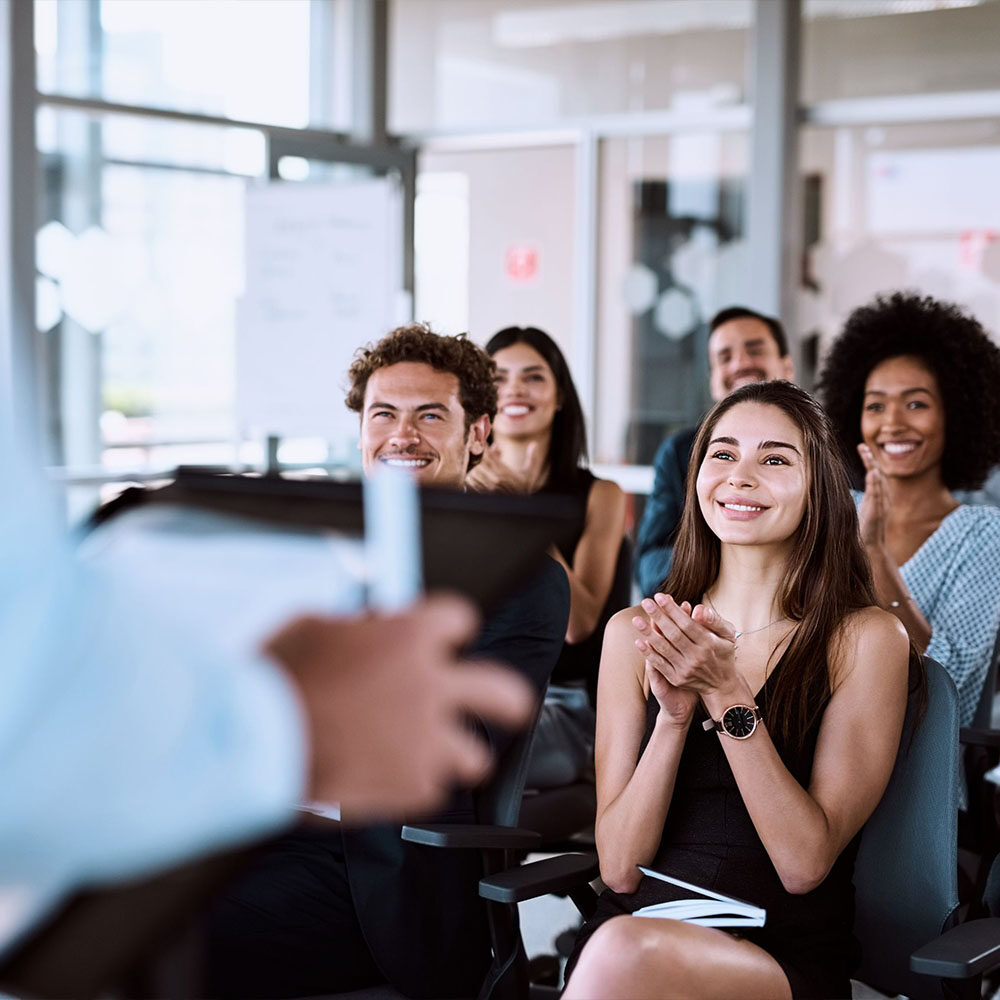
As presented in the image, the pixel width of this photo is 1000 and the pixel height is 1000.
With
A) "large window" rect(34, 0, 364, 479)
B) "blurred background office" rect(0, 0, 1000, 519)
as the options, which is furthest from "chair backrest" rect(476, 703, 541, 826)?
"large window" rect(34, 0, 364, 479)

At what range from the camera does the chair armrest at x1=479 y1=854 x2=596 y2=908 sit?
182cm

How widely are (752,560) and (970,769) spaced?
2.62 feet

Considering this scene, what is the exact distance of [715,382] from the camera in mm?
3984

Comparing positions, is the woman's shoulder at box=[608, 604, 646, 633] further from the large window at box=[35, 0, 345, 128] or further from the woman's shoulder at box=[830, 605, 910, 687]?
the large window at box=[35, 0, 345, 128]

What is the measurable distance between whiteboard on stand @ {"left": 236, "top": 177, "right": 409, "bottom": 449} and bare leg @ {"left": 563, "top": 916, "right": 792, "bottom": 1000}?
4.12 m

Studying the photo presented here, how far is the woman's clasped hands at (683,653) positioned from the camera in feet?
5.86

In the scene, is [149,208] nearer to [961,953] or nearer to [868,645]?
[868,645]

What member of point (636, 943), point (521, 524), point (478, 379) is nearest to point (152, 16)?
point (478, 379)

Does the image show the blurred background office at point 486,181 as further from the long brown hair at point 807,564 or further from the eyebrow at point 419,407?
the long brown hair at point 807,564

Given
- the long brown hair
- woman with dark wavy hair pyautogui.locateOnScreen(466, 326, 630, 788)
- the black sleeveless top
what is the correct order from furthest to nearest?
the black sleeveless top < woman with dark wavy hair pyautogui.locateOnScreen(466, 326, 630, 788) < the long brown hair

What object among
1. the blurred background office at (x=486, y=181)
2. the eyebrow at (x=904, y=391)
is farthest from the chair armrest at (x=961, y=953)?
the blurred background office at (x=486, y=181)

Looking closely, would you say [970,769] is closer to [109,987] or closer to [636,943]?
[636,943]

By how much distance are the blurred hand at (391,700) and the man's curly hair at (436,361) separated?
205 cm

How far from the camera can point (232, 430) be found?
19.1 ft
